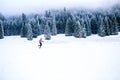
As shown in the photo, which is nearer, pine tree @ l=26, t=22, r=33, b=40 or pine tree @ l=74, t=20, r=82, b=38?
pine tree @ l=26, t=22, r=33, b=40

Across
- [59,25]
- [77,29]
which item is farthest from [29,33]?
[59,25]

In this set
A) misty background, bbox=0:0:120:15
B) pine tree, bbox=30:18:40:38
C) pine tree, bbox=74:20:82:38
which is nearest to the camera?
misty background, bbox=0:0:120:15

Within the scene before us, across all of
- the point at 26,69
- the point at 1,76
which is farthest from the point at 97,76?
the point at 1,76

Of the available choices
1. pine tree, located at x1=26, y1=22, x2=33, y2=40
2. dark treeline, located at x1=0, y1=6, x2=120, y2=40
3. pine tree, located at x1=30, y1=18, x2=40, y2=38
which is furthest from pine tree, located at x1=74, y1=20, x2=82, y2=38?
pine tree, located at x1=26, y1=22, x2=33, y2=40

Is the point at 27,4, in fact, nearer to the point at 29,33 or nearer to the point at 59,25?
the point at 29,33

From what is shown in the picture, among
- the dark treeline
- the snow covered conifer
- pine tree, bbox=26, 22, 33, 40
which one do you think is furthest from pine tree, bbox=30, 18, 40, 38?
the snow covered conifer

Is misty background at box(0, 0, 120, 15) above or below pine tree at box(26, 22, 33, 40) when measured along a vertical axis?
above

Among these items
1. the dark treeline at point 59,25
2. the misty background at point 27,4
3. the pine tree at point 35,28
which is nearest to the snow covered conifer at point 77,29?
the dark treeline at point 59,25

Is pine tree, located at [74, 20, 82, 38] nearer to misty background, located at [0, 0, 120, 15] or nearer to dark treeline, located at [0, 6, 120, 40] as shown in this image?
dark treeline, located at [0, 6, 120, 40]

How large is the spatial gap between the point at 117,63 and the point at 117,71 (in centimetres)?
83

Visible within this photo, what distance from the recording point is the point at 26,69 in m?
7.83

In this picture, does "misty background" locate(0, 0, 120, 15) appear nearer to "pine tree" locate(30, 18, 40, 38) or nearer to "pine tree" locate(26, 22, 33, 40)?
A: "pine tree" locate(26, 22, 33, 40)

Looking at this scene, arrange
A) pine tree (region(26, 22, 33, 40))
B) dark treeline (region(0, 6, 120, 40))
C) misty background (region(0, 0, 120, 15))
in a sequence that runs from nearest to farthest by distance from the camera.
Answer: misty background (region(0, 0, 120, 15)) < dark treeline (region(0, 6, 120, 40)) < pine tree (region(26, 22, 33, 40))

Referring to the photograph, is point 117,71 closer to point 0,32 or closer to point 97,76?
point 97,76
